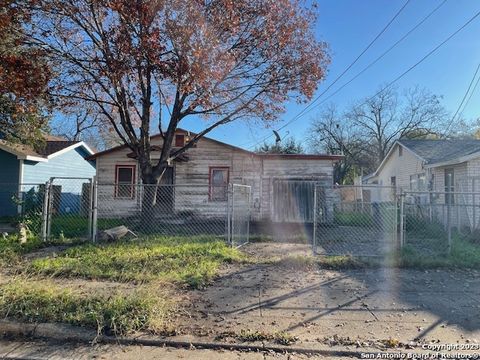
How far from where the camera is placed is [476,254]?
332 inches

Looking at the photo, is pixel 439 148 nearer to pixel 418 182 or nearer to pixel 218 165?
pixel 418 182

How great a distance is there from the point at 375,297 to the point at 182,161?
1255 cm

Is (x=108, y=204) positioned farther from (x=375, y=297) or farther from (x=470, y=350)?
(x=470, y=350)

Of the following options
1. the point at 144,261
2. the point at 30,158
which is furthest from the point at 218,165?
the point at 144,261

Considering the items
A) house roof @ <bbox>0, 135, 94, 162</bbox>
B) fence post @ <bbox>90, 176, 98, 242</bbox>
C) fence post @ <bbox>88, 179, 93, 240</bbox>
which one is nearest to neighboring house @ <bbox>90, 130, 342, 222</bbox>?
house roof @ <bbox>0, 135, 94, 162</bbox>

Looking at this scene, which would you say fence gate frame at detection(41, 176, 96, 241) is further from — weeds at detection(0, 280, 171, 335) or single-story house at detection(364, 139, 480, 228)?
single-story house at detection(364, 139, 480, 228)

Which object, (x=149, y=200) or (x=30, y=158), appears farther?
(x=30, y=158)

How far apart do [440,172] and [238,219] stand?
Answer: 10750mm

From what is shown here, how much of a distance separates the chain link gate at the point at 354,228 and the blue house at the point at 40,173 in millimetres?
9330

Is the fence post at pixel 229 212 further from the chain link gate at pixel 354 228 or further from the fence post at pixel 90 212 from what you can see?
the fence post at pixel 90 212

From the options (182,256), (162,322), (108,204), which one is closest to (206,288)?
(162,322)

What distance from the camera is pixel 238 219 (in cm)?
1056

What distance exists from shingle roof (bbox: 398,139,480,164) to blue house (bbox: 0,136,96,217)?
48.8ft

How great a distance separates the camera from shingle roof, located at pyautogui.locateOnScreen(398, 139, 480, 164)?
52.5ft
